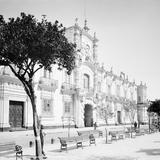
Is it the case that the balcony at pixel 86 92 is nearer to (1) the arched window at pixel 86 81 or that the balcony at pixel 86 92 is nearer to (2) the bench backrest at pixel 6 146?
(1) the arched window at pixel 86 81

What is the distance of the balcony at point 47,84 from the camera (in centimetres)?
2933

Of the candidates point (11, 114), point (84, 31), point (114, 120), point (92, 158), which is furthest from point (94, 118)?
point (92, 158)

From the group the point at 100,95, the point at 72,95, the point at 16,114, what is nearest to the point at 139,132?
the point at 72,95

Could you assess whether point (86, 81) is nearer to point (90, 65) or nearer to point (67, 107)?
point (90, 65)

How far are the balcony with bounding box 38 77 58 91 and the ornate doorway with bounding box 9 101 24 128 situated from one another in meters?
3.06

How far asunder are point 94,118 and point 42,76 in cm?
1302

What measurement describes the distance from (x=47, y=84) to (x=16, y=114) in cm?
511

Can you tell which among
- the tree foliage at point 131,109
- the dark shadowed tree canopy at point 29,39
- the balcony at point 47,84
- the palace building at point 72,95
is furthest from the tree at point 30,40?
the tree foliage at point 131,109

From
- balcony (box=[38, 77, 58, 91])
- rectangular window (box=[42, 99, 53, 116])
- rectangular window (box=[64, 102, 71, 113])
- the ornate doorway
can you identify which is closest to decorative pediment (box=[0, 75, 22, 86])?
the ornate doorway

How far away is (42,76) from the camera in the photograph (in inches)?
1171

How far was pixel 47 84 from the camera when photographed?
99.0 ft

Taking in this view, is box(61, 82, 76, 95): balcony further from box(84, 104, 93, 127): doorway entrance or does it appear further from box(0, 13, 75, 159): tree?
box(0, 13, 75, 159): tree

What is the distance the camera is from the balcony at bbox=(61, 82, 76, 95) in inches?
1307

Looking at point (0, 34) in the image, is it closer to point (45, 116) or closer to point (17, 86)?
point (17, 86)
